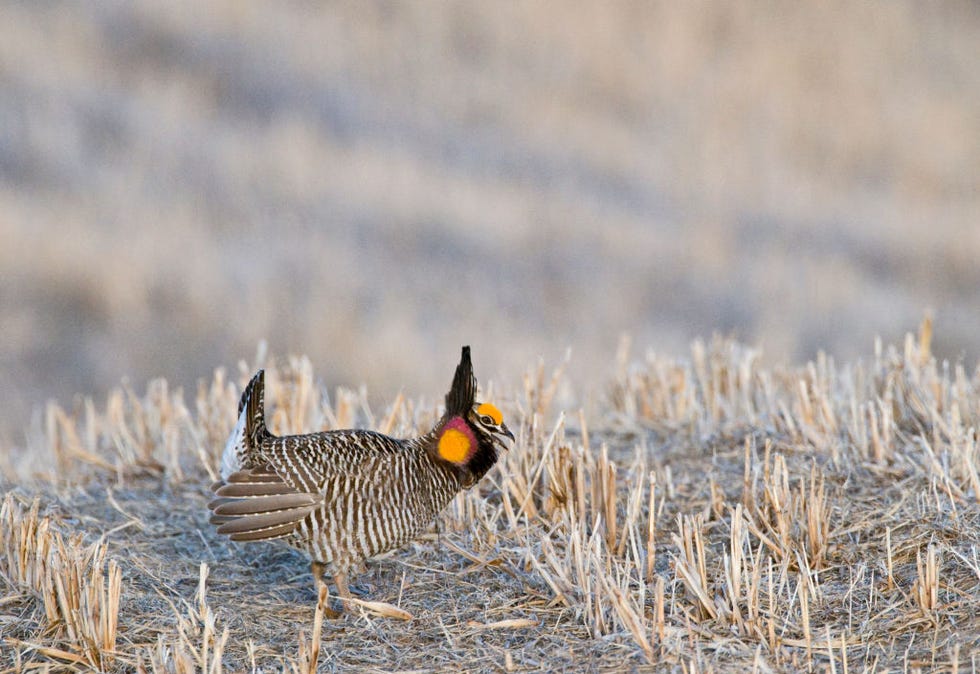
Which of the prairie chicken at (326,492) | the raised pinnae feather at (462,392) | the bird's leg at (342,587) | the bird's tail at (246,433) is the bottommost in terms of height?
the bird's leg at (342,587)

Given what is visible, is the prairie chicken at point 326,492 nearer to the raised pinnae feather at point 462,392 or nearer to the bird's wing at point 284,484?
the bird's wing at point 284,484

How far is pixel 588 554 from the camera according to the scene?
11.0 ft

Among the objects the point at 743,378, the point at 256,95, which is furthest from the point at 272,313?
the point at 743,378

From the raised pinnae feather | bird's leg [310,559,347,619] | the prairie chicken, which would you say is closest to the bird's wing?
the prairie chicken

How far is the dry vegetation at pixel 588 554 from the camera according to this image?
10.3 feet

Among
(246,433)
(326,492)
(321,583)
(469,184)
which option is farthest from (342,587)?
(469,184)

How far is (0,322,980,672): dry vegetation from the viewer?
10.3ft

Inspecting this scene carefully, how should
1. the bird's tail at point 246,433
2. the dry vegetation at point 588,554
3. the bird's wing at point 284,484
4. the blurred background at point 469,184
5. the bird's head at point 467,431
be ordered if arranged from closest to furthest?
the dry vegetation at point 588,554, the bird's wing at point 284,484, the bird's tail at point 246,433, the bird's head at point 467,431, the blurred background at point 469,184

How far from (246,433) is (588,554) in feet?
3.60

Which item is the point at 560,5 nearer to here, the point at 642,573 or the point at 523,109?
the point at 523,109

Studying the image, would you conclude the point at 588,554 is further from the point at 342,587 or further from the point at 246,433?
the point at 246,433

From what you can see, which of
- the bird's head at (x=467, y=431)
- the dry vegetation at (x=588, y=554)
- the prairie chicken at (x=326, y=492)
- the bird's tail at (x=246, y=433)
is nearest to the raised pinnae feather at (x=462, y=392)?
the bird's head at (x=467, y=431)

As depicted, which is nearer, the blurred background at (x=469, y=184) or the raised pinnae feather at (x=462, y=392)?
the raised pinnae feather at (x=462, y=392)

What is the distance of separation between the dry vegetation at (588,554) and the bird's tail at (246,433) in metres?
0.37
